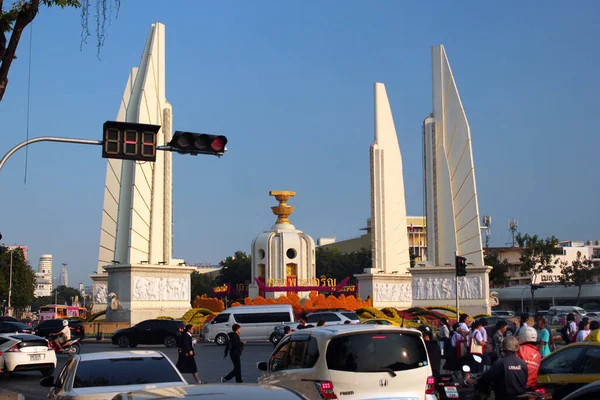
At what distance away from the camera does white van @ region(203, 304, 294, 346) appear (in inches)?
1318

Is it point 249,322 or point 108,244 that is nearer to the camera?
point 249,322

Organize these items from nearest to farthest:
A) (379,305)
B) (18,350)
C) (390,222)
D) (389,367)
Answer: (389,367), (18,350), (379,305), (390,222)

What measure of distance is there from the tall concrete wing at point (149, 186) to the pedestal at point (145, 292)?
0.70 metres

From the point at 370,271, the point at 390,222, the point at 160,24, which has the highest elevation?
the point at 160,24

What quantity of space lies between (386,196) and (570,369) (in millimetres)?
40297

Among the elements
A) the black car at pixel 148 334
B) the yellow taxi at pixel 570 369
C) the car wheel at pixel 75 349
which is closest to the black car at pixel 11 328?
the black car at pixel 148 334

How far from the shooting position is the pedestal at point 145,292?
128 ft

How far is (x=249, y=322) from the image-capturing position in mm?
33719

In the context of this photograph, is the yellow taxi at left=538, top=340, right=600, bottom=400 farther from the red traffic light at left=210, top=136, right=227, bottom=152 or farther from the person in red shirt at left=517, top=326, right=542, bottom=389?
the red traffic light at left=210, top=136, right=227, bottom=152

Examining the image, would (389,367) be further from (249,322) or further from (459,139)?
(459,139)

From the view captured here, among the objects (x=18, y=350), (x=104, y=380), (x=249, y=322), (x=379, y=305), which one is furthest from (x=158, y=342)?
(x=104, y=380)

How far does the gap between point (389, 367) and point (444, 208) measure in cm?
3519

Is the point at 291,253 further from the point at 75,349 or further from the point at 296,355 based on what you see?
the point at 296,355

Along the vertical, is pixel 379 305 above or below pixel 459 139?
below
